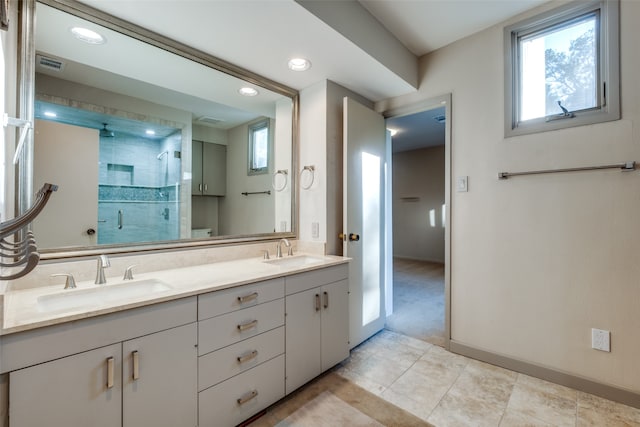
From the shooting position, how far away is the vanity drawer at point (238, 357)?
4.35ft

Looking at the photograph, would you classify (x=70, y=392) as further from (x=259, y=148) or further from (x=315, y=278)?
(x=259, y=148)

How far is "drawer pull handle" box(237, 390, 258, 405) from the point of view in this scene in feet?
4.75

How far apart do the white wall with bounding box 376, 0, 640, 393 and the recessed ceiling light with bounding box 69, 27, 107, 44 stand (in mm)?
2349

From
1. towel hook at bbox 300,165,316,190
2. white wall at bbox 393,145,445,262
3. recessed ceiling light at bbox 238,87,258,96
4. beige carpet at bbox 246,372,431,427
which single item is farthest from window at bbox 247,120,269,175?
white wall at bbox 393,145,445,262

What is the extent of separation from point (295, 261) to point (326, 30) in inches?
63.2

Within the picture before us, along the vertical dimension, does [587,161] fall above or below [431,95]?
below

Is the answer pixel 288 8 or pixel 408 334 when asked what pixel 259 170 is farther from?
pixel 408 334

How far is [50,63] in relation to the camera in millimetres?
1405

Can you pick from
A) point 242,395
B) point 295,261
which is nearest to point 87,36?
point 295,261

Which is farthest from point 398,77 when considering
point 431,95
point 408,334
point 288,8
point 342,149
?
point 408,334

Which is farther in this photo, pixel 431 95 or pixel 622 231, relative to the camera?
pixel 431 95

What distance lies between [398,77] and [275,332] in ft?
6.96

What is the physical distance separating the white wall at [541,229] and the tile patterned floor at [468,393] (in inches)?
6.5

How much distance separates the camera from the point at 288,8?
1.49 m
